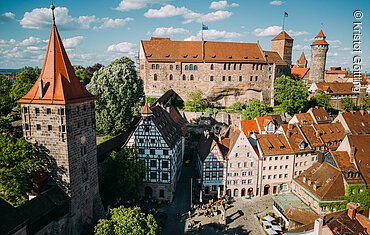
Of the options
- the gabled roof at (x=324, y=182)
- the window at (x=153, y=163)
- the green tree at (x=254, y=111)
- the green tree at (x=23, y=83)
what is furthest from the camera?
the green tree at (x=254, y=111)

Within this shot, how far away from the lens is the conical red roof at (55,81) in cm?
Answer: 2312

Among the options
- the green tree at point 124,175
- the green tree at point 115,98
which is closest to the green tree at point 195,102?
the green tree at point 115,98

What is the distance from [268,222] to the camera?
31.0 m

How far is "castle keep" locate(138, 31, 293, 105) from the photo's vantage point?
61656 millimetres

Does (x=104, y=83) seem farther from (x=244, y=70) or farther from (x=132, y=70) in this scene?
(x=244, y=70)

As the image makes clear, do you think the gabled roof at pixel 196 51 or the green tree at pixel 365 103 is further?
the green tree at pixel 365 103

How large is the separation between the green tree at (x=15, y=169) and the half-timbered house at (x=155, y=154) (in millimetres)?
13028

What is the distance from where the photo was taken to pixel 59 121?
23.1 m

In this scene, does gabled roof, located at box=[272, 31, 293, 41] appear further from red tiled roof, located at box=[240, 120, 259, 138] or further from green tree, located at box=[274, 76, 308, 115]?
red tiled roof, located at box=[240, 120, 259, 138]

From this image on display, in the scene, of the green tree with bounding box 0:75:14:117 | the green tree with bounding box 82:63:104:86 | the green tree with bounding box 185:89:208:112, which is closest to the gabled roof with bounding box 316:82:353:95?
the green tree with bounding box 185:89:208:112

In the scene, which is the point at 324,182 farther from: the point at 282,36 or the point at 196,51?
the point at 282,36

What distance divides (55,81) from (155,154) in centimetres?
1498

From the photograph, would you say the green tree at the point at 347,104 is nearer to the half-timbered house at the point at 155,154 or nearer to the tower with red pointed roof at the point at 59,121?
the half-timbered house at the point at 155,154

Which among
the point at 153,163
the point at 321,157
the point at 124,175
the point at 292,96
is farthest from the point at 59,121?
the point at 292,96
